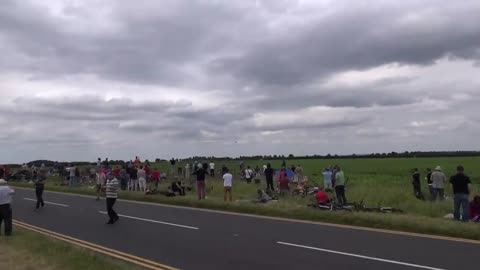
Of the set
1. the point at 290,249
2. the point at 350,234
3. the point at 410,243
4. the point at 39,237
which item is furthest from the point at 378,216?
the point at 39,237

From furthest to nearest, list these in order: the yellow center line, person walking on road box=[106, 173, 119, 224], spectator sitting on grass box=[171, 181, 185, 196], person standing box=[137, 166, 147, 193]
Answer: person standing box=[137, 166, 147, 193] → spectator sitting on grass box=[171, 181, 185, 196] → person walking on road box=[106, 173, 119, 224] → the yellow center line

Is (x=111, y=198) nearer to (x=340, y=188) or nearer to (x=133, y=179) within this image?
(x=340, y=188)

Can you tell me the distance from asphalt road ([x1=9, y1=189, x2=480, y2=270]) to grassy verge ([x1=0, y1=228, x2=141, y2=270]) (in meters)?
1.05

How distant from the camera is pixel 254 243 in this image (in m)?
12.4

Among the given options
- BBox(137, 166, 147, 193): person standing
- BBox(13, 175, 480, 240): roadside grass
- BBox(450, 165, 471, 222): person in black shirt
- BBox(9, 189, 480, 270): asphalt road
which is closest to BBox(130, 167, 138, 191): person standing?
BBox(137, 166, 147, 193): person standing

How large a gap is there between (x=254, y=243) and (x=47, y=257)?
4444 millimetres

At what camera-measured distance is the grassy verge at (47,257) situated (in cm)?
948

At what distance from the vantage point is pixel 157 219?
58.5 feet

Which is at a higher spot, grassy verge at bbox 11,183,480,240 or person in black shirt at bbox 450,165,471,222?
person in black shirt at bbox 450,165,471,222

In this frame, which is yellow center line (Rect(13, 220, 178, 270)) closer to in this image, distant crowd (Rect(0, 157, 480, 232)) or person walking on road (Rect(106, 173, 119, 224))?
distant crowd (Rect(0, 157, 480, 232))

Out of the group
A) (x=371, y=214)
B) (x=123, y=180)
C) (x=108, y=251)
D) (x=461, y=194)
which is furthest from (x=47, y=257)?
(x=123, y=180)

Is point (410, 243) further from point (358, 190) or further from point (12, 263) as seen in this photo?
point (358, 190)

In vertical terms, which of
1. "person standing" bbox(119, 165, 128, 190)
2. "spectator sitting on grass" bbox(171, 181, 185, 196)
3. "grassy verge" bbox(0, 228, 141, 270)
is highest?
"person standing" bbox(119, 165, 128, 190)

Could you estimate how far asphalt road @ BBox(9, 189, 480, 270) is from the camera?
9961 mm
